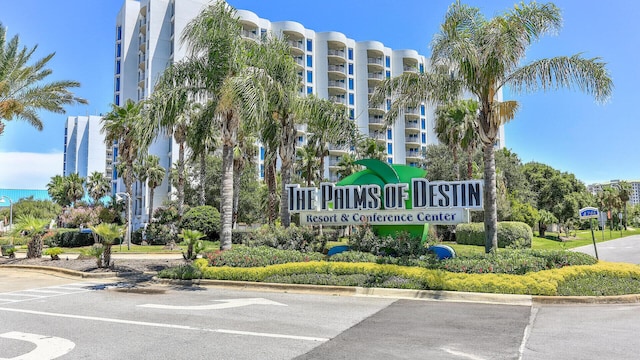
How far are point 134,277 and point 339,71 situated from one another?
222 ft

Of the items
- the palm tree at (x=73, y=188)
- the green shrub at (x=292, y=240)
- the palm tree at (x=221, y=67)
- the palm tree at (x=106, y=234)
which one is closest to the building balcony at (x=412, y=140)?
the palm tree at (x=73, y=188)

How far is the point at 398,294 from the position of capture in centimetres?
1221

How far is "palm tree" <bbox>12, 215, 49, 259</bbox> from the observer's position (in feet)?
72.3

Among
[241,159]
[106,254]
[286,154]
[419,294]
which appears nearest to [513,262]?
[419,294]

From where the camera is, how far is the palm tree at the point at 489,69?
14672mm

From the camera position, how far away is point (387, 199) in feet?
57.9

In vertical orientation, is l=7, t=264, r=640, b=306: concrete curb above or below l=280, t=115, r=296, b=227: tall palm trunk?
below

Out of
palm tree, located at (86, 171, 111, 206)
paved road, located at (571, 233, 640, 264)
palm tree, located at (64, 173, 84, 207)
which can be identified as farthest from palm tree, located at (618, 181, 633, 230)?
palm tree, located at (64, 173, 84, 207)

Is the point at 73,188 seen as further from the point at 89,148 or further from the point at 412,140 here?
the point at 412,140

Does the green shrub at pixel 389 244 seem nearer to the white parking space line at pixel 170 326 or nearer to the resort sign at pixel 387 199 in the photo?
the resort sign at pixel 387 199

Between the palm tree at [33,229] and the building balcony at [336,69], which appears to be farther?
the building balcony at [336,69]

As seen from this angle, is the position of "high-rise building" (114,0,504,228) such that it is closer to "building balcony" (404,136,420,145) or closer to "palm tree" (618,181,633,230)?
"building balcony" (404,136,420,145)

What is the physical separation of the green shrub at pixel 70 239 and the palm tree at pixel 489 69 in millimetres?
31009

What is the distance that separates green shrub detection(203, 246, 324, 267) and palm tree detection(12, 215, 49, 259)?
1114 centimetres
